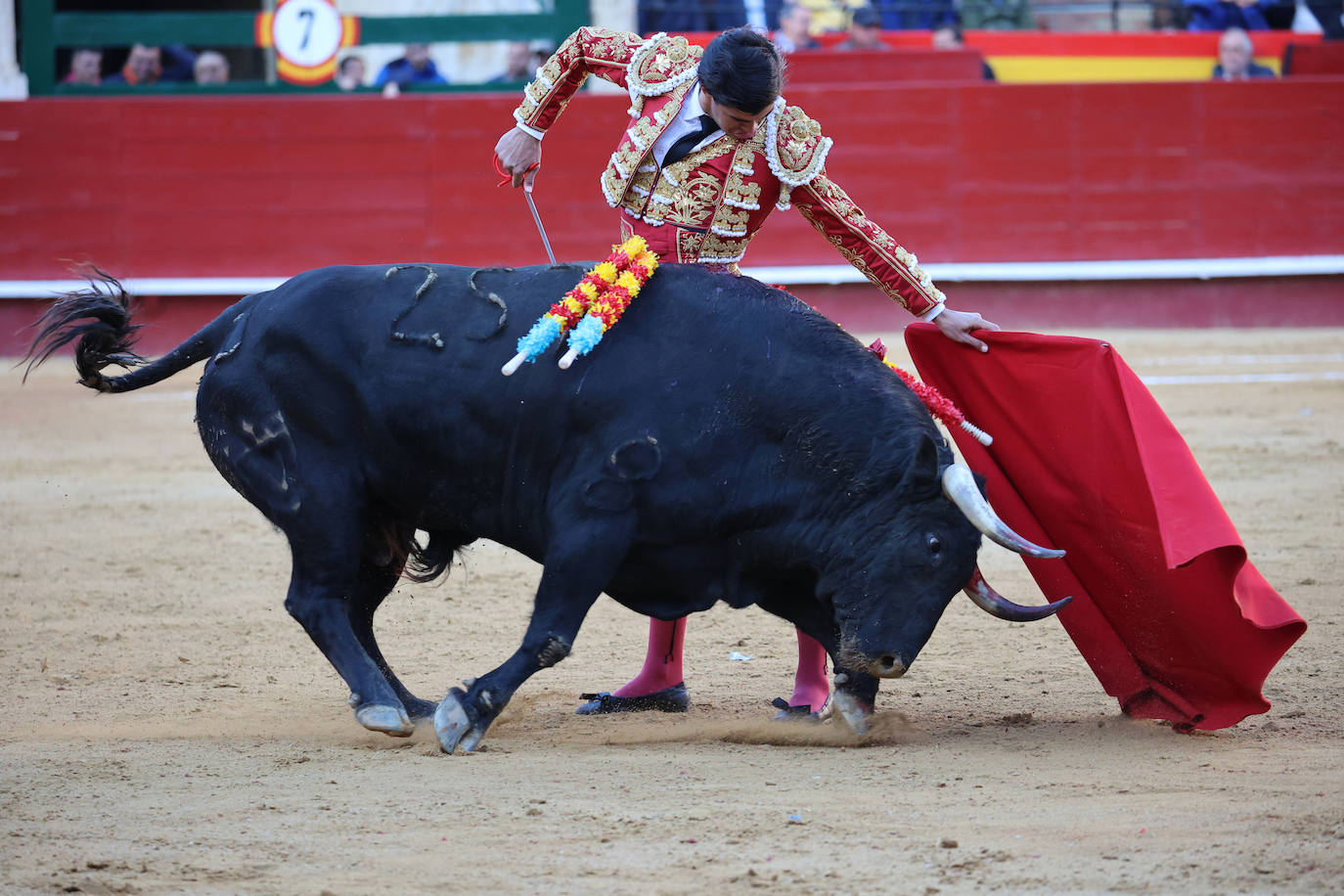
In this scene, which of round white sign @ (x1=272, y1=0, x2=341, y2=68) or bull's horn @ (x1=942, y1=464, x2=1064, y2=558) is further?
round white sign @ (x1=272, y1=0, x2=341, y2=68)

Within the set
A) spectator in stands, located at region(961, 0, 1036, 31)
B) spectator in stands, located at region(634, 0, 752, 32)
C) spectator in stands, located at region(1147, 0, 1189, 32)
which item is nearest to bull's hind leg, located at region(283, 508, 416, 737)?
spectator in stands, located at region(634, 0, 752, 32)

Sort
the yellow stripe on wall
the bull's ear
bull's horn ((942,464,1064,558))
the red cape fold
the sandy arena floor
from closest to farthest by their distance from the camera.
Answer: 1. the sandy arena floor
2. bull's horn ((942,464,1064,558))
3. the bull's ear
4. the red cape fold
5. the yellow stripe on wall

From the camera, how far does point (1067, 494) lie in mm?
3398

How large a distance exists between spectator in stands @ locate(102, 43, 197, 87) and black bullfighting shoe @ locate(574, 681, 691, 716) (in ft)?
26.1

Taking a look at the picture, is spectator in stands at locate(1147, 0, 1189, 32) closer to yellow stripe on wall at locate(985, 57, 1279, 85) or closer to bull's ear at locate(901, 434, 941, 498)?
yellow stripe on wall at locate(985, 57, 1279, 85)

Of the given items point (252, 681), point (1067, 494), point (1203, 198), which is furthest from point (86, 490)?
point (1203, 198)

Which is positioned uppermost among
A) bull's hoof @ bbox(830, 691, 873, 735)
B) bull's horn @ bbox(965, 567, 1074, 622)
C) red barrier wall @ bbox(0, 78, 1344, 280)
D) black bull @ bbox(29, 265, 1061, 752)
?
black bull @ bbox(29, 265, 1061, 752)

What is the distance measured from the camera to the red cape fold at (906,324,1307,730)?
10.4ft

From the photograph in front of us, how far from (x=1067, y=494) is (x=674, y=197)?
1.05m

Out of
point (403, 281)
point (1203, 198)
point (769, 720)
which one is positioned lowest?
point (1203, 198)

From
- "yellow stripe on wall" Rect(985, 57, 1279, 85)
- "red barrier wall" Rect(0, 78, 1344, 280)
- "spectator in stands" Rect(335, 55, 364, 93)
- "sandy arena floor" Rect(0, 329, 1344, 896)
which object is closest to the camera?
"sandy arena floor" Rect(0, 329, 1344, 896)

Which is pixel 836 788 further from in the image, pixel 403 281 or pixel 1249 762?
pixel 403 281

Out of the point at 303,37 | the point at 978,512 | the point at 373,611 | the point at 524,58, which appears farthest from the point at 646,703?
the point at 524,58

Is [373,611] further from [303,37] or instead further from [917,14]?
[917,14]
